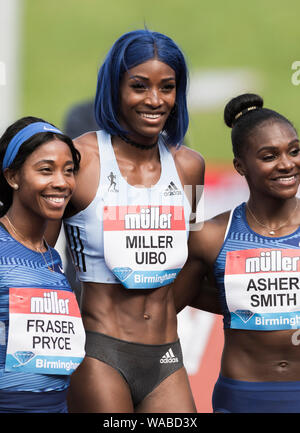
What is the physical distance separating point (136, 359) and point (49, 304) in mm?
626

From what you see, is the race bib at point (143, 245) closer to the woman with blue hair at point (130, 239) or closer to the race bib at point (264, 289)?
the woman with blue hair at point (130, 239)

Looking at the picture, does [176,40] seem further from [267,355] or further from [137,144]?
[267,355]

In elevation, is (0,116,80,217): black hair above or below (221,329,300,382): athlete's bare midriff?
above

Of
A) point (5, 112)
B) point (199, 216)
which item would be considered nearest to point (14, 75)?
point (5, 112)

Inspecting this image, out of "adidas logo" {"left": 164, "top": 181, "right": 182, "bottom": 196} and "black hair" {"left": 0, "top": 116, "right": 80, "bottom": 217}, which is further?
"adidas logo" {"left": 164, "top": 181, "right": 182, "bottom": 196}

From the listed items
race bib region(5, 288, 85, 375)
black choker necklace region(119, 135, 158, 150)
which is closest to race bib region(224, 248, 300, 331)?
Result: black choker necklace region(119, 135, 158, 150)

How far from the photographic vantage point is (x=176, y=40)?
20.7m

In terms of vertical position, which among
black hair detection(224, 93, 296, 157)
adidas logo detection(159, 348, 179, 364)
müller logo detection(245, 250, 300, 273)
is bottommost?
adidas logo detection(159, 348, 179, 364)

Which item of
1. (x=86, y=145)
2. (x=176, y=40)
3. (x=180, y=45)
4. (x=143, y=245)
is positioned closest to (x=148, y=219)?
(x=143, y=245)

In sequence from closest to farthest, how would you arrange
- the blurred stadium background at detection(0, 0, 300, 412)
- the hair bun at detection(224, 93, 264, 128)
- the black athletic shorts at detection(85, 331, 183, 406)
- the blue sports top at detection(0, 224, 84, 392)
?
the blue sports top at detection(0, 224, 84, 392) → the black athletic shorts at detection(85, 331, 183, 406) → the hair bun at detection(224, 93, 264, 128) → the blurred stadium background at detection(0, 0, 300, 412)

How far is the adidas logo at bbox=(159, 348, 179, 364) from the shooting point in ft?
14.3

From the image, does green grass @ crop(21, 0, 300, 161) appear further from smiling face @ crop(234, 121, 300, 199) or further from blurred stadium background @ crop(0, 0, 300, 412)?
smiling face @ crop(234, 121, 300, 199)

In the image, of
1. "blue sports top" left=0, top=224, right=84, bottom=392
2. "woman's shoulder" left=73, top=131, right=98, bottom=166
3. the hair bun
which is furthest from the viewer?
the hair bun

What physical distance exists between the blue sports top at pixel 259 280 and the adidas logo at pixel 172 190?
0.33 m
